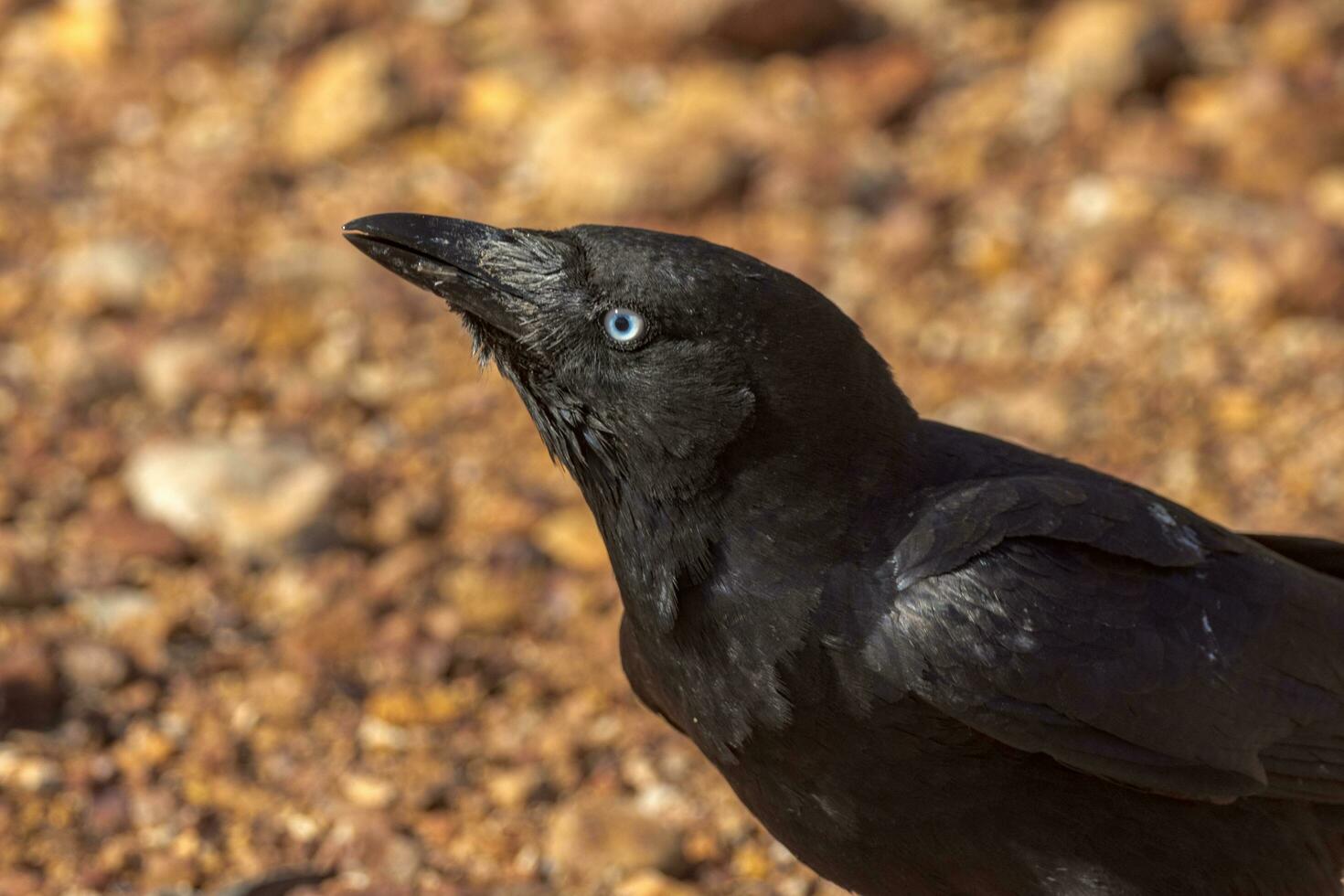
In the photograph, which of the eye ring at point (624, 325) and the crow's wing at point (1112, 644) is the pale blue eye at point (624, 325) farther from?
the crow's wing at point (1112, 644)

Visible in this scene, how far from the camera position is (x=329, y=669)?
5.28 metres

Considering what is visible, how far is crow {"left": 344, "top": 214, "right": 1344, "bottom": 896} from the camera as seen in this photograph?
3312mm

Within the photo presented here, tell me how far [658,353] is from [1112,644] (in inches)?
41.6

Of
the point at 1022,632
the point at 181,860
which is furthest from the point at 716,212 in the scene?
the point at 1022,632

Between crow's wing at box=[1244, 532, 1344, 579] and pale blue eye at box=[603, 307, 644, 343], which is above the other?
pale blue eye at box=[603, 307, 644, 343]

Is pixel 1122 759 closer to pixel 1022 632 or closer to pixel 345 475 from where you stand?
pixel 1022 632

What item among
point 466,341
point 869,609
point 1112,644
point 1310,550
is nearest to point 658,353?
point 869,609

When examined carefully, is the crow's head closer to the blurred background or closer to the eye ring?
the eye ring

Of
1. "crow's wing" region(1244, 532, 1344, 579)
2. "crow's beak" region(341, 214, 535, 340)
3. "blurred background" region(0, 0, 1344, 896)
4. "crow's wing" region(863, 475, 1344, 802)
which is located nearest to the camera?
"crow's wing" region(863, 475, 1344, 802)

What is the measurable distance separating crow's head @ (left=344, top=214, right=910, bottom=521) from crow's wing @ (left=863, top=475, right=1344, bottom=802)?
31cm

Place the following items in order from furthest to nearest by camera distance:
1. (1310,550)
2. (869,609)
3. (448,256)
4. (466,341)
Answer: (466,341) → (1310,550) → (448,256) → (869,609)

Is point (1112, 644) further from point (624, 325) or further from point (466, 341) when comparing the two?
point (466, 341)

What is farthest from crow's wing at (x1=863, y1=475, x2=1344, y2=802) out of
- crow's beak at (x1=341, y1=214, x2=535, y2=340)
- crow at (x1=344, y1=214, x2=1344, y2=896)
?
crow's beak at (x1=341, y1=214, x2=535, y2=340)

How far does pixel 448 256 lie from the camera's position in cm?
354
